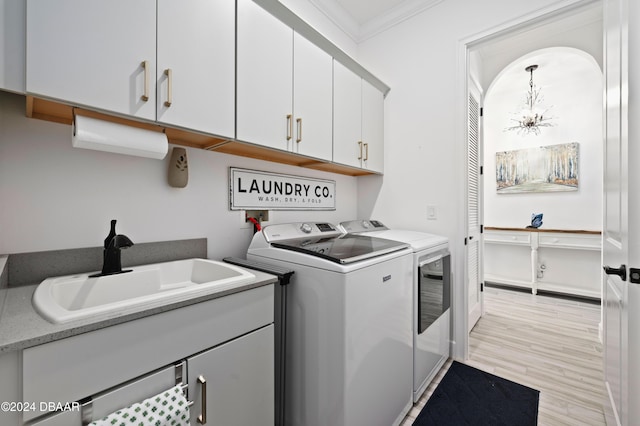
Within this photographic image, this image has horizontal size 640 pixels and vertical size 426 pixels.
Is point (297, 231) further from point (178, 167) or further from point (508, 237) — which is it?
point (508, 237)

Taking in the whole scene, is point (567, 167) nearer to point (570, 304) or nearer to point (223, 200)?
point (570, 304)

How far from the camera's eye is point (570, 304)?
3.29m

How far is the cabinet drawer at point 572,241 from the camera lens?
3246 mm

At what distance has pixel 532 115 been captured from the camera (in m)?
3.76

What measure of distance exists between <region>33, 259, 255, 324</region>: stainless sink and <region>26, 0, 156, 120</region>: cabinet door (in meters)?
0.65

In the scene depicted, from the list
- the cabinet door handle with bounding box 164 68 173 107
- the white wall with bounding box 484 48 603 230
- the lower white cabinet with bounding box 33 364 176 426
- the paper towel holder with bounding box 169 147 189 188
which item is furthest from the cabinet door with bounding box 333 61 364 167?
the white wall with bounding box 484 48 603 230

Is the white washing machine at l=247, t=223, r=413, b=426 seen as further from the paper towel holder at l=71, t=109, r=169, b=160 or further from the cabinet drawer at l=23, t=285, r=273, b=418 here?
the paper towel holder at l=71, t=109, r=169, b=160

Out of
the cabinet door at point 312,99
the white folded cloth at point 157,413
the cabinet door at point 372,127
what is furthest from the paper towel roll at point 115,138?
the cabinet door at point 372,127

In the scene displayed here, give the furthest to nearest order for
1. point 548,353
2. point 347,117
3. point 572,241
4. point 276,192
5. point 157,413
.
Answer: point 572,241 < point 548,353 < point 347,117 < point 276,192 < point 157,413

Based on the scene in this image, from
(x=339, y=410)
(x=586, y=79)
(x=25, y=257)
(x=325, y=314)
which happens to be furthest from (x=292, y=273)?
(x=586, y=79)

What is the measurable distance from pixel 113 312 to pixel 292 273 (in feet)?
2.34

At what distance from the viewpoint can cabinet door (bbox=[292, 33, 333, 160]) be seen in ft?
5.46

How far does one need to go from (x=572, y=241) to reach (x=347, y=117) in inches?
131

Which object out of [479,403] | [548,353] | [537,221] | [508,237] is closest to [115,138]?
[479,403]
